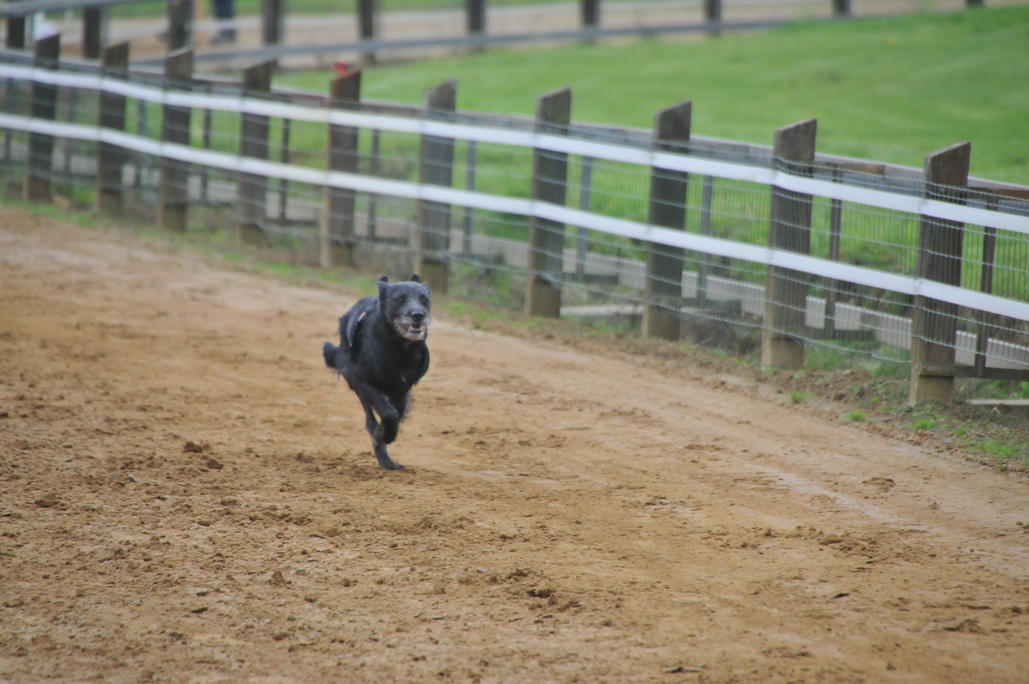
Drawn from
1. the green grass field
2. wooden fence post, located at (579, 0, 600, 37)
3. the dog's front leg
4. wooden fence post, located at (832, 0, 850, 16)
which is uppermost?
wooden fence post, located at (832, 0, 850, 16)

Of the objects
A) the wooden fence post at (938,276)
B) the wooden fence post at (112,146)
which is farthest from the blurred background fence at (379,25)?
the wooden fence post at (938,276)

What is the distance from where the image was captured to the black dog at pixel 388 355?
6.47 metres

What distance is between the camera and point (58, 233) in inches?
563

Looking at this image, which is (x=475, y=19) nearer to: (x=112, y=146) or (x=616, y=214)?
(x=112, y=146)

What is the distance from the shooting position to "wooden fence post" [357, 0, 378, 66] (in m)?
25.1

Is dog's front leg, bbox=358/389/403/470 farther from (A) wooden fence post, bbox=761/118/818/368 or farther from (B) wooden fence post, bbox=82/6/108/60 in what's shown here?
(B) wooden fence post, bbox=82/6/108/60

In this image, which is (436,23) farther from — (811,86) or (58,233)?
(58,233)

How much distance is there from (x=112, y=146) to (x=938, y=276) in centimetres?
1172

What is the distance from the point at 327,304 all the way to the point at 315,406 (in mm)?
3301

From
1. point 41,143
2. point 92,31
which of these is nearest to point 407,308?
point 41,143

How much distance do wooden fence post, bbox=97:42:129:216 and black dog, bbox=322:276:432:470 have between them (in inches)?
409

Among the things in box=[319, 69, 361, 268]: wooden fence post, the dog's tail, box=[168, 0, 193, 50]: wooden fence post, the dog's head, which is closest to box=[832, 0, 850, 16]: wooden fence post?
box=[168, 0, 193, 50]: wooden fence post

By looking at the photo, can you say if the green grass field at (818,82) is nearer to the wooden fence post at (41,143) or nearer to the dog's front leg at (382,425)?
the wooden fence post at (41,143)

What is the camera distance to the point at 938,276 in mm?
7637
